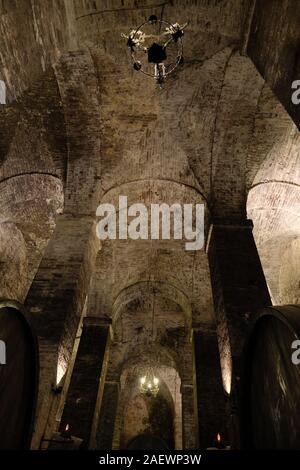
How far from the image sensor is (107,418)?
35.7 feet

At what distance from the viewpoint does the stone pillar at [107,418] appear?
10.6 meters

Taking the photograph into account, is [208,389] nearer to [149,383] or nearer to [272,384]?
[272,384]

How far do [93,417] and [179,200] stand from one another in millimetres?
5114

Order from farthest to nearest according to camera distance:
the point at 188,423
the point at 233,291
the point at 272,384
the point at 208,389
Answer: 1. the point at 188,423
2. the point at 208,389
3. the point at 233,291
4. the point at 272,384

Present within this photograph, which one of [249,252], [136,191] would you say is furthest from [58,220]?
[249,252]

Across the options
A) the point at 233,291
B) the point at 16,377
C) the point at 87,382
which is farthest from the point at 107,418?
the point at 16,377

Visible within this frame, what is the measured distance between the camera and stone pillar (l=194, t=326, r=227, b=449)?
7598 millimetres

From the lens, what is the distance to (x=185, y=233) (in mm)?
9125

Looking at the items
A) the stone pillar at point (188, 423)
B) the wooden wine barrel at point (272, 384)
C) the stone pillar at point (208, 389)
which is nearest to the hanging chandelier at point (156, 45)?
the wooden wine barrel at point (272, 384)

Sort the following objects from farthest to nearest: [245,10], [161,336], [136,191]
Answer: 1. [161,336]
2. [136,191]
3. [245,10]

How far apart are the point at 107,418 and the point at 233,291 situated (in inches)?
306

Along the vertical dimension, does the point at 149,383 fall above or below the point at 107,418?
above
